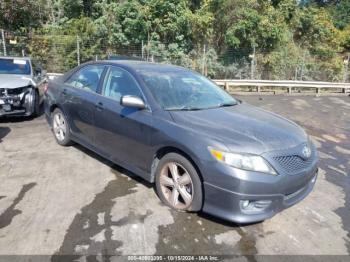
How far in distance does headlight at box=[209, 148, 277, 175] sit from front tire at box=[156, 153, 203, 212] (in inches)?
15.9

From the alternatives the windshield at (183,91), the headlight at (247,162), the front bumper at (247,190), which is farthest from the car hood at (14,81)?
the headlight at (247,162)

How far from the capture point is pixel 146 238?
3459 mm

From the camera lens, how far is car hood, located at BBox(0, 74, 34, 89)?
24.8ft

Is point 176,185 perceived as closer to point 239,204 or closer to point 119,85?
point 239,204

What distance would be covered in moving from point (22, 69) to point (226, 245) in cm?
724

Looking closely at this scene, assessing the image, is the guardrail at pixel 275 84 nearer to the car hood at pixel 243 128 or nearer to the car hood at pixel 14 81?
the car hood at pixel 14 81

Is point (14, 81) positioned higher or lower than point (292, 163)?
higher

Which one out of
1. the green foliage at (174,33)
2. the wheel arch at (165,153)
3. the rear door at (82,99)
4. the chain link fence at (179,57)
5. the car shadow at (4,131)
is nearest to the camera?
the wheel arch at (165,153)

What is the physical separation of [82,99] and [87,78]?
396mm

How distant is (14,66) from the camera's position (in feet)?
28.5

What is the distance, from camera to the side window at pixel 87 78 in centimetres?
518

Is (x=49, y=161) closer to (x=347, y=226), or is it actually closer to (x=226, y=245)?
(x=226, y=245)

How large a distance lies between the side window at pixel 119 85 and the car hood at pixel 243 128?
0.74 meters

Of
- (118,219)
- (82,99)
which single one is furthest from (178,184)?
(82,99)
